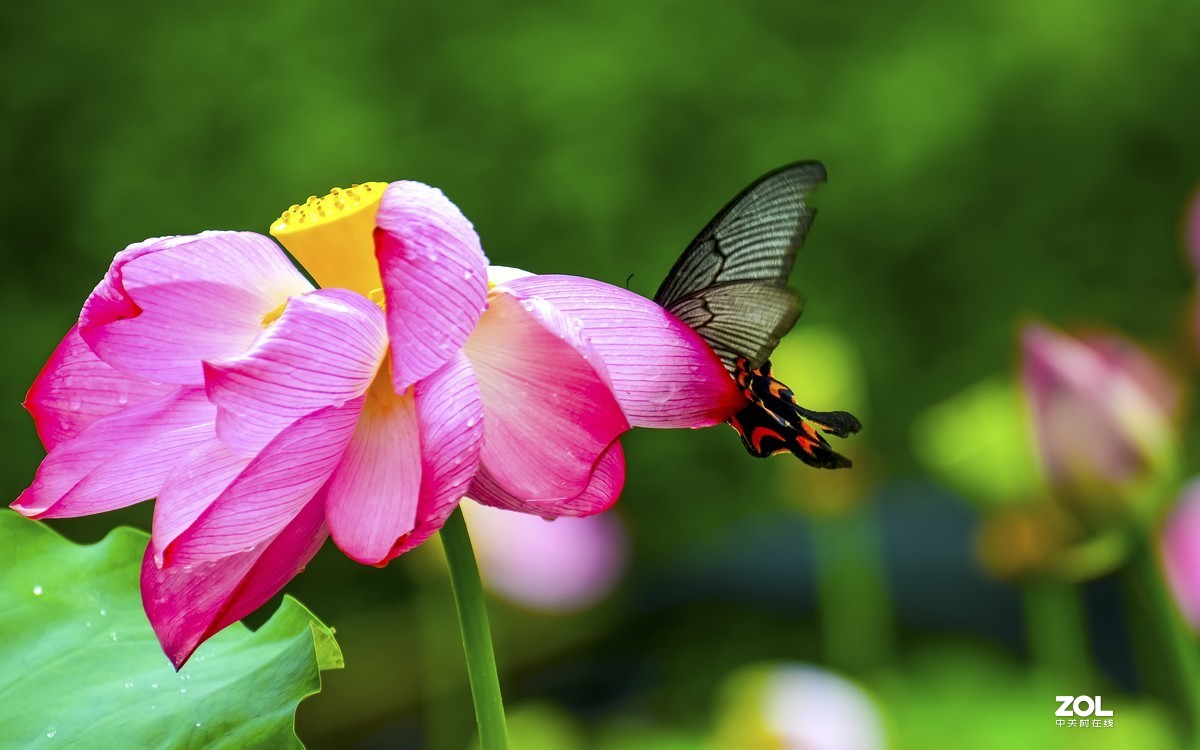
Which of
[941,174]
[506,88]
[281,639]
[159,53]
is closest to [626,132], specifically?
[506,88]

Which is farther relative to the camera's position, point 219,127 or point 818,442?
point 219,127

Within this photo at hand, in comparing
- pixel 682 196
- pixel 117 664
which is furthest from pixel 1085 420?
pixel 682 196

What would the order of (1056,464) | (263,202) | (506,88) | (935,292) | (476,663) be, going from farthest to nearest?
1. (935,292)
2. (506,88)
3. (263,202)
4. (1056,464)
5. (476,663)

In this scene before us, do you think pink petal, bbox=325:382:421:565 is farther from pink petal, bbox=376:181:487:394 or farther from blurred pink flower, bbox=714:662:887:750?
blurred pink flower, bbox=714:662:887:750

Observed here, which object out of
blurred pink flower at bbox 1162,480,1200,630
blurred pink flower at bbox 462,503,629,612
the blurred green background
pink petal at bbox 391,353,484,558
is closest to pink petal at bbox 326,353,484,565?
Result: pink petal at bbox 391,353,484,558

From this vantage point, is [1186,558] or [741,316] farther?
[1186,558]

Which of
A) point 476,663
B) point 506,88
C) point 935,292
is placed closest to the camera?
point 476,663

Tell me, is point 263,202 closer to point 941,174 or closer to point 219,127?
point 219,127

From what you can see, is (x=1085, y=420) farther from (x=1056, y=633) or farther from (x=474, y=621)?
(x=1056, y=633)
